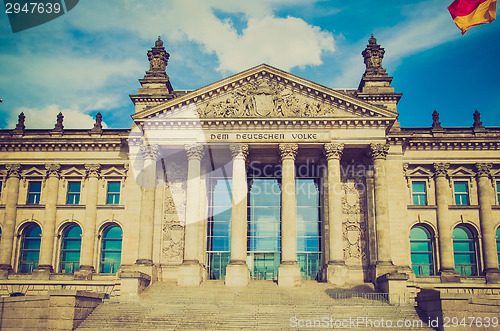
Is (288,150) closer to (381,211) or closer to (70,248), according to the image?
(381,211)

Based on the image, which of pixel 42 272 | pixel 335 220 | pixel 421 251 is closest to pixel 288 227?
pixel 335 220

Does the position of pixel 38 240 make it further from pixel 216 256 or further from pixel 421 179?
pixel 421 179

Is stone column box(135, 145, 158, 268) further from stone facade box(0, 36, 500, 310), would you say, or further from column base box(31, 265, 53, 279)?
column base box(31, 265, 53, 279)

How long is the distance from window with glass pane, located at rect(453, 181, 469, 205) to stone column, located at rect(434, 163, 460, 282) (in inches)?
36.2

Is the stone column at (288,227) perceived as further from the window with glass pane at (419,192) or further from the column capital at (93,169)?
the column capital at (93,169)

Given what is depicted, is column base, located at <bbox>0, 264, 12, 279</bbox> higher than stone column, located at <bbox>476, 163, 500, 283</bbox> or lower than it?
lower

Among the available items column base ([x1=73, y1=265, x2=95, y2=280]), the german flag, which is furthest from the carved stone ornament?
column base ([x1=73, y1=265, x2=95, y2=280])

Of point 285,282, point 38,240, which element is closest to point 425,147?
point 285,282

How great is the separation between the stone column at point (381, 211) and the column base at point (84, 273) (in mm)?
22779

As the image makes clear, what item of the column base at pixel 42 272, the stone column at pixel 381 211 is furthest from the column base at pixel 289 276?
the column base at pixel 42 272

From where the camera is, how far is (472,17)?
68.5 feet

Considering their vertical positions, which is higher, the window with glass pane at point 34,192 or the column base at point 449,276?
the window with glass pane at point 34,192

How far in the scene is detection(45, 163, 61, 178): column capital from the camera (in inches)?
1811

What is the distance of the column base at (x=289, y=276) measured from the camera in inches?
1476
